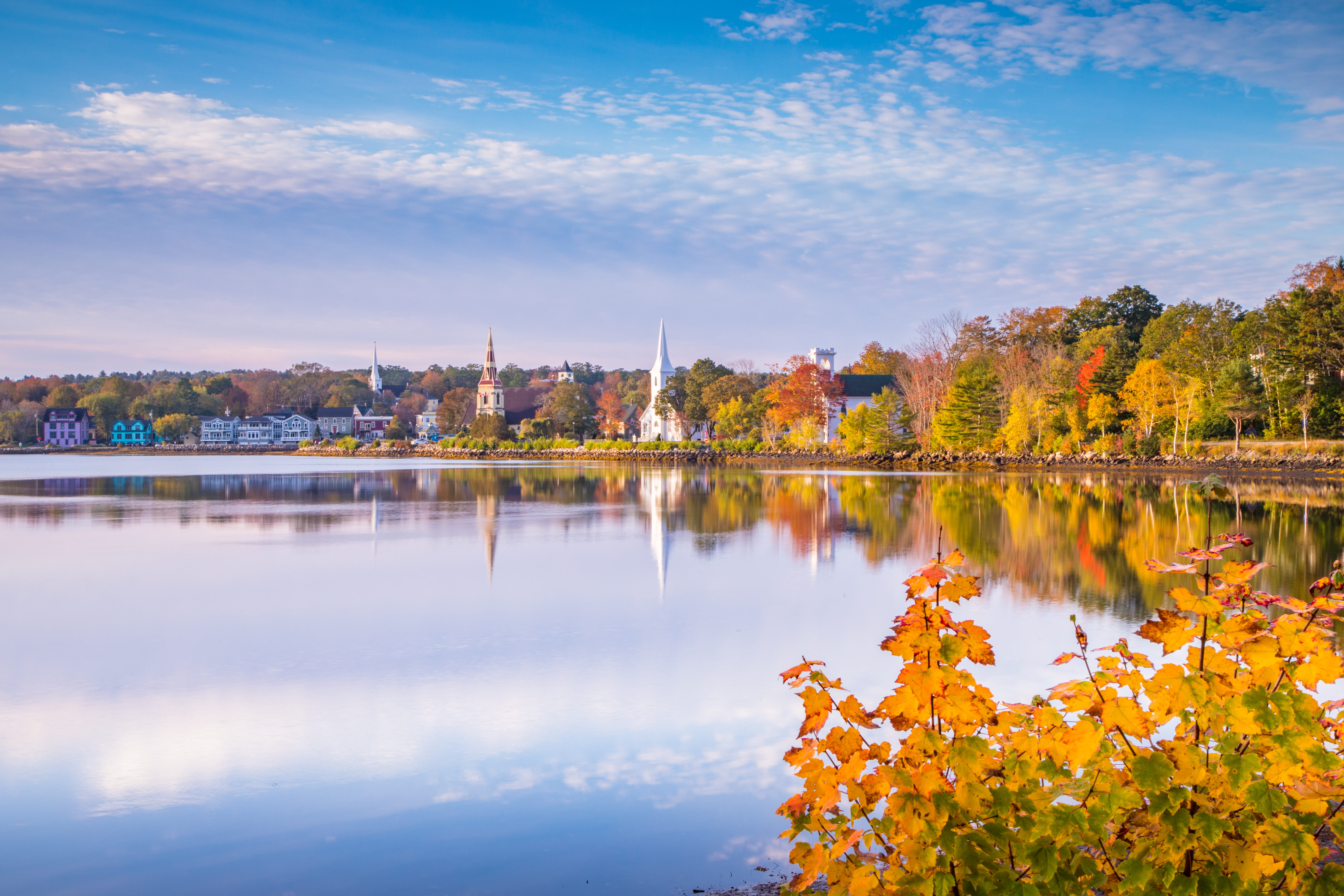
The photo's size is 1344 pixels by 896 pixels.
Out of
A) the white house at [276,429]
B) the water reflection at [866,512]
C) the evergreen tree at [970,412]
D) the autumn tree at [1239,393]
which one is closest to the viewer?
the water reflection at [866,512]

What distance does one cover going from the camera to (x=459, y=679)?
8688 millimetres

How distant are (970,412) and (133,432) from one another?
463 feet

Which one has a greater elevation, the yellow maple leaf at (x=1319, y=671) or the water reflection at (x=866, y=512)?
the yellow maple leaf at (x=1319, y=671)

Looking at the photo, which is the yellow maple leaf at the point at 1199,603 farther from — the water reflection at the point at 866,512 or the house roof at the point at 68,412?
the house roof at the point at 68,412

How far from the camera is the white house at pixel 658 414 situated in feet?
333

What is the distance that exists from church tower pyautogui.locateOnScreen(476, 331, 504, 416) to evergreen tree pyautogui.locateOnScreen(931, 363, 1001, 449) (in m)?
73.5

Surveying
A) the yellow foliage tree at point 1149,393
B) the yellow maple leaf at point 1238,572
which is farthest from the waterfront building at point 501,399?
the yellow maple leaf at point 1238,572

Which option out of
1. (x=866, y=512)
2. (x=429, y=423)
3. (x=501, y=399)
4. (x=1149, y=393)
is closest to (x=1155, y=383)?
(x=1149, y=393)

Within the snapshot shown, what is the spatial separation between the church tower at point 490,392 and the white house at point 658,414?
20.0 metres

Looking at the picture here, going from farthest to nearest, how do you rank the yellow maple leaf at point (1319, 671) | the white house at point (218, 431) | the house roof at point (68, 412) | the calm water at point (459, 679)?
the white house at point (218, 431)
the house roof at point (68, 412)
the calm water at point (459, 679)
the yellow maple leaf at point (1319, 671)

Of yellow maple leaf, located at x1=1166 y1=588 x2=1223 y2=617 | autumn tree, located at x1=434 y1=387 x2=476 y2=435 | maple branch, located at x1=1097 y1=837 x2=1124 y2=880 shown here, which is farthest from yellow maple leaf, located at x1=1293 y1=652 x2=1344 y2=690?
autumn tree, located at x1=434 y1=387 x2=476 y2=435

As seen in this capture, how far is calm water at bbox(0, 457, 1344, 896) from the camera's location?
203 inches

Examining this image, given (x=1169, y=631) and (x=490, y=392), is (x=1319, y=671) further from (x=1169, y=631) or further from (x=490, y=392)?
(x=490, y=392)

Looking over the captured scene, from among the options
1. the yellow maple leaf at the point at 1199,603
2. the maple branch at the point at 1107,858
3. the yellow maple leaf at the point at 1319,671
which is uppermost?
the yellow maple leaf at the point at 1199,603
